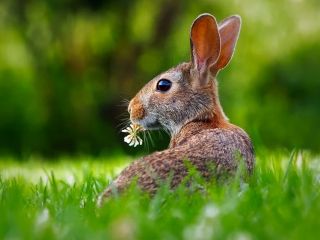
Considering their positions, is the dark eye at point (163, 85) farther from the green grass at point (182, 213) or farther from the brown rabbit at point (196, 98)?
the green grass at point (182, 213)

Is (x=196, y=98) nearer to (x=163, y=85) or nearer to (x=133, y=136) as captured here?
(x=163, y=85)

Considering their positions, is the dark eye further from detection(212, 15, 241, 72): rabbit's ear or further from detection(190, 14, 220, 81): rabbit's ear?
detection(212, 15, 241, 72): rabbit's ear

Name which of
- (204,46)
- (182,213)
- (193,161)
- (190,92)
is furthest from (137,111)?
(182,213)

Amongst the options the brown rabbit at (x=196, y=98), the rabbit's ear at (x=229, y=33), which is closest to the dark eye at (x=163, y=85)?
the brown rabbit at (x=196, y=98)


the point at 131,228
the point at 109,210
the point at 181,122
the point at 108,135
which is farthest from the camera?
the point at 108,135

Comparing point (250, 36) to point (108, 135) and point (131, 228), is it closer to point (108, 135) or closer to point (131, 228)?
point (108, 135)

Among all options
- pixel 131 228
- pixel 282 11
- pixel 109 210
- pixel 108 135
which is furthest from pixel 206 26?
pixel 282 11
